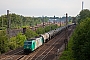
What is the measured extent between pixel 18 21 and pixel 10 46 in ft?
269

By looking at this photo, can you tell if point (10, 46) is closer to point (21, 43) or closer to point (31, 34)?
point (21, 43)

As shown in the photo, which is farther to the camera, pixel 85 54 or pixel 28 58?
pixel 28 58

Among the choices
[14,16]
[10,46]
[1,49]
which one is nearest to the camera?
[1,49]

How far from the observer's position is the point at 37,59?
3669 cm

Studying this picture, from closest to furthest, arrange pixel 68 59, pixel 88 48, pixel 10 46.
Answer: pixel 88 48 < pixel 68 59 < pixel 10 46

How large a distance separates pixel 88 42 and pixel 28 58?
58.4 ft

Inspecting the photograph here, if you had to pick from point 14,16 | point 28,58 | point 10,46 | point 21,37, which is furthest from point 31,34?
point 14,16

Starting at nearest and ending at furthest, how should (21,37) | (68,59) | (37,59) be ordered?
(68,59)
(37,59)
(21,37)

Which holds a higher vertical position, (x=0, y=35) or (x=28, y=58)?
(x=0, y=35)

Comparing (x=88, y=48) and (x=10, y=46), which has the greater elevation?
(x=88, y=48)

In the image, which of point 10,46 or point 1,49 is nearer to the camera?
point 1,49

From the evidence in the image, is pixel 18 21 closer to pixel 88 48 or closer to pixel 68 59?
pixel 68 59

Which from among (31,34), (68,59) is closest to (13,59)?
(68,59)

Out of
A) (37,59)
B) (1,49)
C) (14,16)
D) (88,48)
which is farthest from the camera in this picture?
(14,16)
